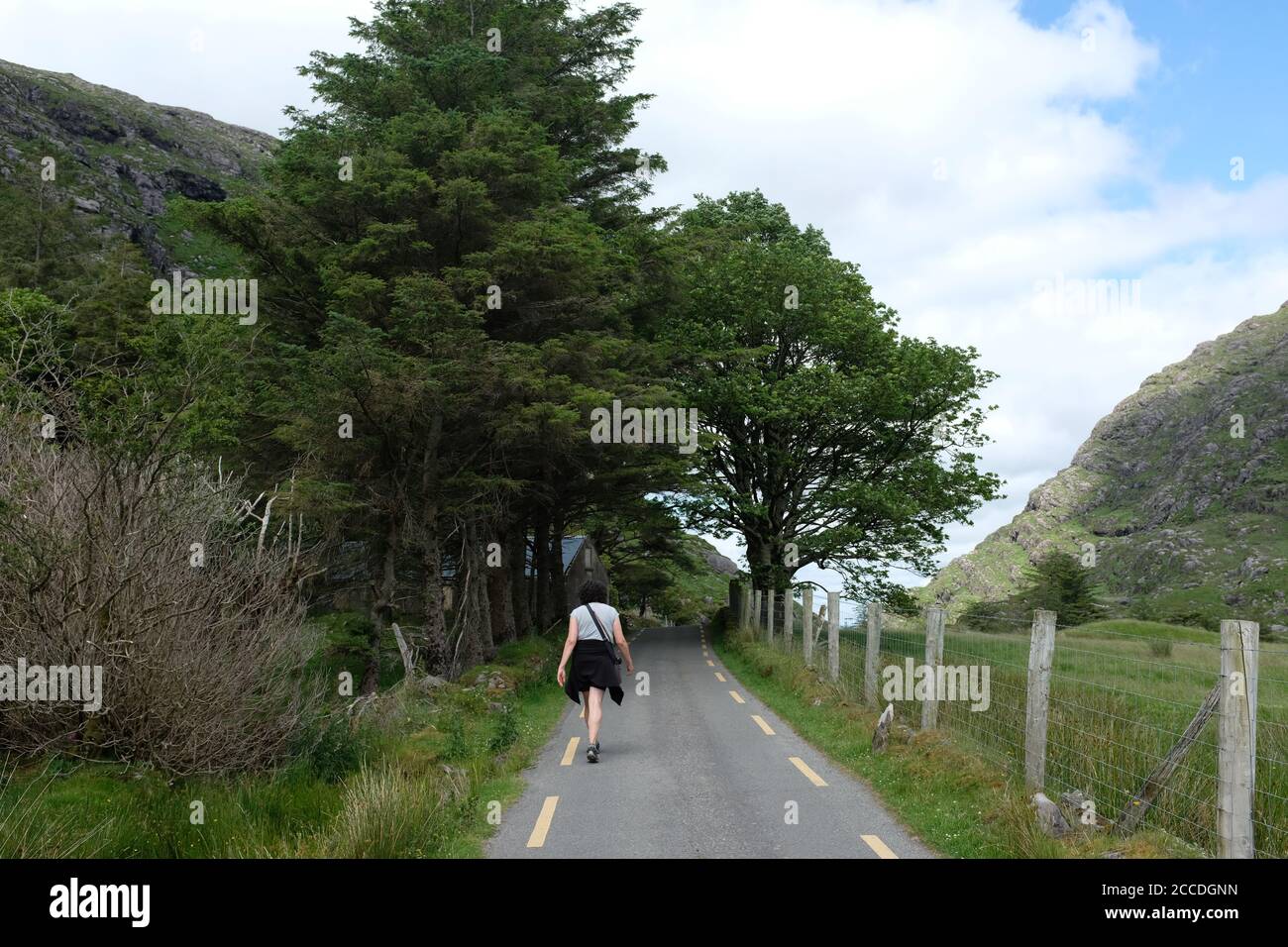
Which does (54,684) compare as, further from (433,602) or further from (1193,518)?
(1193,518)

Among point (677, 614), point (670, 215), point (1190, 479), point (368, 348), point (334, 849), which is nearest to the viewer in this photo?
point (334, 849)

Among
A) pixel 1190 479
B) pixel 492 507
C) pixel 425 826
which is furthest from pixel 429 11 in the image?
pixel 1190 479

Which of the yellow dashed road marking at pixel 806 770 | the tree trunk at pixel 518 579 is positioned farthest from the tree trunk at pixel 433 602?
the yellow dashed road marking at pixel 806 770

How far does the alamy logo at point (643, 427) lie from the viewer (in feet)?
66.0

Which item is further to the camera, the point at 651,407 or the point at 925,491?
the point at 925,491

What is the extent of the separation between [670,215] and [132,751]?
24.3 metres

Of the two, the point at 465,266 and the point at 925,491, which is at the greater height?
the point at 465,266

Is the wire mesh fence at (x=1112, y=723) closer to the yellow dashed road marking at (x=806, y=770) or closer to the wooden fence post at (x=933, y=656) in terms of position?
the wooden fence post at (x=933, y=656)

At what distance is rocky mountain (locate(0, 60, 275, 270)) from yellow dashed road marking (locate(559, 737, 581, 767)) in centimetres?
9307

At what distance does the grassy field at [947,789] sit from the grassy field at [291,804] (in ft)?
12.5

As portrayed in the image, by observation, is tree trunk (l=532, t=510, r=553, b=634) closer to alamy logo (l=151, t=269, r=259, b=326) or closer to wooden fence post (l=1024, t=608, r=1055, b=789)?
alamy logo (l=151, t=269, r=259, b=326)

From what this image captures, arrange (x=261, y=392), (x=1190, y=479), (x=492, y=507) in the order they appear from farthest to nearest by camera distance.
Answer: (x=1190, y=479) < (x=492, y=507) < (x=261, y=392)

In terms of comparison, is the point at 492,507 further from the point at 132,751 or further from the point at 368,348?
the point at 132,751

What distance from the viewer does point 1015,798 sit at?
733cm
